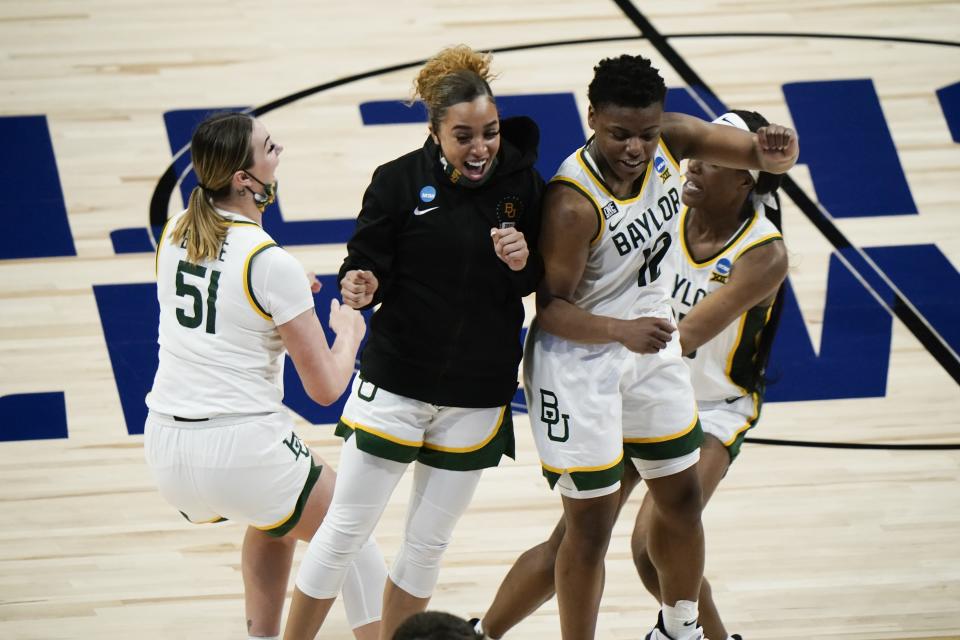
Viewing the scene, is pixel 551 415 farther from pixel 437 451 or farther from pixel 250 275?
pixel 250 275

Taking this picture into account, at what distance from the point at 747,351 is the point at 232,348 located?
1592 millimetres

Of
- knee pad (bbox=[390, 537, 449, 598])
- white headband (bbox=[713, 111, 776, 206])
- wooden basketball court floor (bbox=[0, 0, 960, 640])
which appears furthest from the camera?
wooden basketball court floor (bbox=[0, 0, 960, 640])

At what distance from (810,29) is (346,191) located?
10.5 feet

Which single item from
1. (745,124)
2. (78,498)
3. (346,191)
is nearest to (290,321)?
(745,124)

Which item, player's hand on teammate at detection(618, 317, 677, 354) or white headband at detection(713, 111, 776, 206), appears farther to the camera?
white headband at detection(713, 111, 776, 206)

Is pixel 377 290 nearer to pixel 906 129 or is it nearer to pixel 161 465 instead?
pixel 161 465

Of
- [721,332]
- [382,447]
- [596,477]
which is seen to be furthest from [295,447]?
[721,332]

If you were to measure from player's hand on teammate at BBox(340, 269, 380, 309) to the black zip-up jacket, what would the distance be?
52mm

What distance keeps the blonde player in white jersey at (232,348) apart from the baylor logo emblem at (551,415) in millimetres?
552

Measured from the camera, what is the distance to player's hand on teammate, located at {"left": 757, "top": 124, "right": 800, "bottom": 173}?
340cm

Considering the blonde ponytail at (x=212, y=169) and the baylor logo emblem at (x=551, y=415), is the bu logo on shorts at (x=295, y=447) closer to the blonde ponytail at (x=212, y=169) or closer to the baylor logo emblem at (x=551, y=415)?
the blonde ponytail at (x=212, y=169)

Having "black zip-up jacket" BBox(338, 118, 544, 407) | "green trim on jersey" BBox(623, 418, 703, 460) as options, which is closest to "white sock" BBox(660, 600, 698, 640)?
"green trim on jersey" BBox(623, 418, 703, 460)

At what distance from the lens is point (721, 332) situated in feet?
12.6

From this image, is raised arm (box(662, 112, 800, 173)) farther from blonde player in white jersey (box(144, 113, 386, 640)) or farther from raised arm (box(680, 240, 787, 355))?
blonde player in white jersey (box(144, 113, 386, 640))
